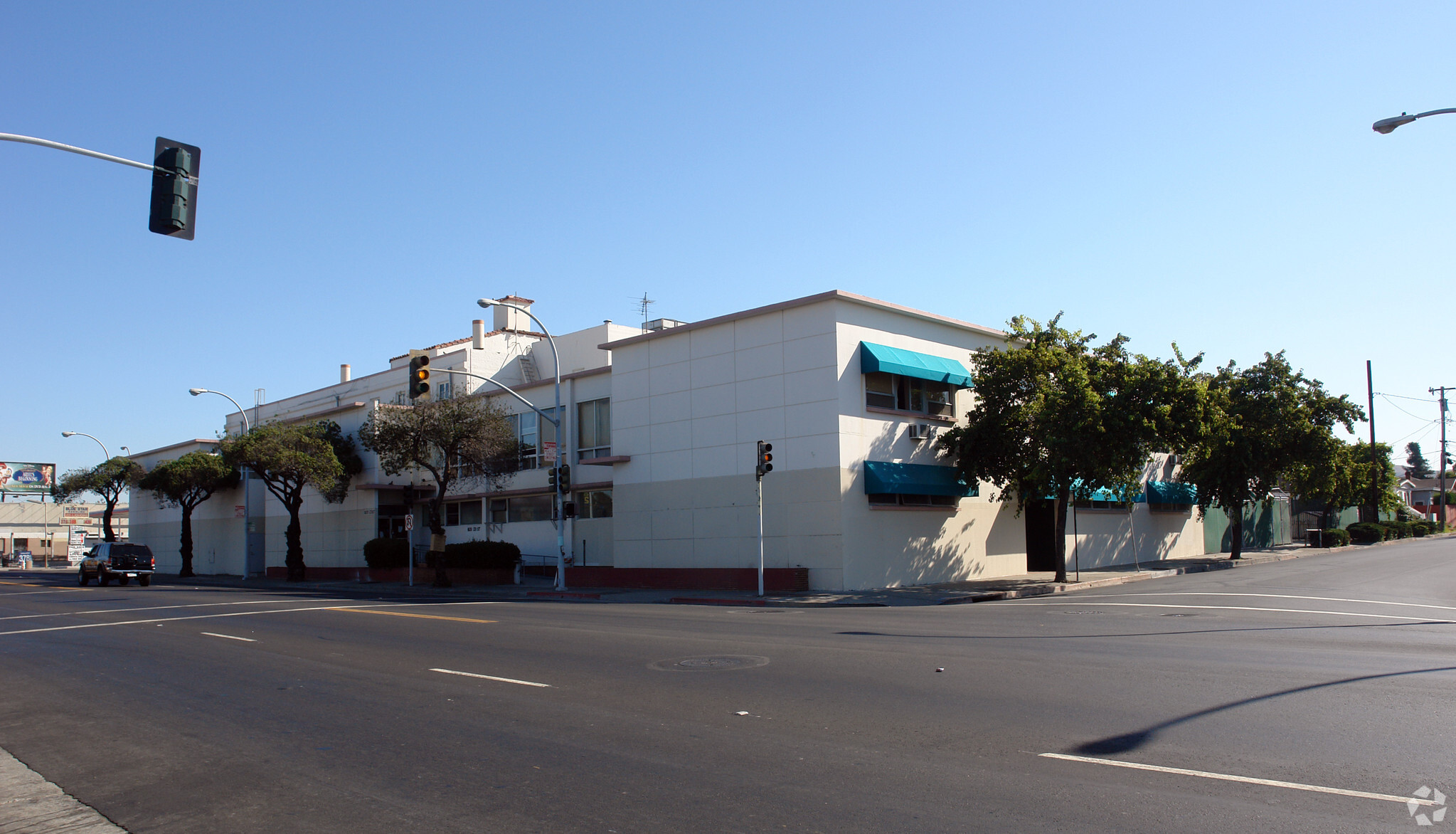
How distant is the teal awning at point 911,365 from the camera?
1091 inches

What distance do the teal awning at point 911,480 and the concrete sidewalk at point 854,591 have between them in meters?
2.82

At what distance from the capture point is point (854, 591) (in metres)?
26.6

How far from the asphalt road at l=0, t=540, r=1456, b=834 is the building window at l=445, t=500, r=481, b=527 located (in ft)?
82.2

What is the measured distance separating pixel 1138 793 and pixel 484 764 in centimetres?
458

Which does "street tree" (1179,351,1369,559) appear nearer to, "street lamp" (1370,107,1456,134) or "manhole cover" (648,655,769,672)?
"street lamp" (1370,107,1456,134)

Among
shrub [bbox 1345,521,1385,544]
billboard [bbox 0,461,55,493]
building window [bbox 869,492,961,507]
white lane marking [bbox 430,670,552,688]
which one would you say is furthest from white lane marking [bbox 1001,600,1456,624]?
billboard [bbox 0,461,55,493]

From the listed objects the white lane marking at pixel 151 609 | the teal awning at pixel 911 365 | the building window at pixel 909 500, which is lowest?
the white lane marking at pixel 151 609

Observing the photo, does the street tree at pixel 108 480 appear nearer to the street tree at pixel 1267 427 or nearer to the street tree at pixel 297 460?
the street tree at pixel 297 460

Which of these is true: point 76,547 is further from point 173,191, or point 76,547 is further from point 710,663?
point 710,663

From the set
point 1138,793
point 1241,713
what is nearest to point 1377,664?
point 1241,713

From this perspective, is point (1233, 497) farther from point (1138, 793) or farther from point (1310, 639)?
point (1138, 793)

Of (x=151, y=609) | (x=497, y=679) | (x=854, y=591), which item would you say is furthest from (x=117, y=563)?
(x=497, y=679)

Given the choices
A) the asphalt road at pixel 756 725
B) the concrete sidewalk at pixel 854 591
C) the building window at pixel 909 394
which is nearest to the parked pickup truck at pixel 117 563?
the concrete sidewalk at pixel 854 591

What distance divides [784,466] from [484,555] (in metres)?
14.9
